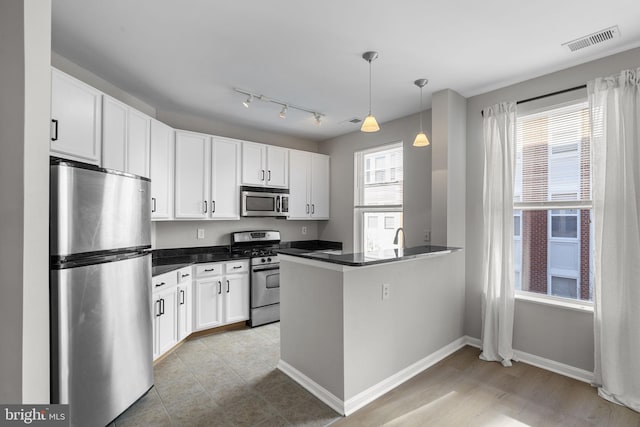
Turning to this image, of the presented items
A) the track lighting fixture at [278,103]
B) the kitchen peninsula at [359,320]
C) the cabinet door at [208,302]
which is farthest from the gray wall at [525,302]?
the cabinet door at [208,302]

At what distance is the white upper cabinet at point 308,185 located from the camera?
486 cm

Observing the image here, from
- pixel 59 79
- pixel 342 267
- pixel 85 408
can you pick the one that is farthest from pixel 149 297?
pixel 59 79

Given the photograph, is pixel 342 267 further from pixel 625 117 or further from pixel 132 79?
pixel 132 79

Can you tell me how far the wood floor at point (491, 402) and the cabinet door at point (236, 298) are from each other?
2.15 meters

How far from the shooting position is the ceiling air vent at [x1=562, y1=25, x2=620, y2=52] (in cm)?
223

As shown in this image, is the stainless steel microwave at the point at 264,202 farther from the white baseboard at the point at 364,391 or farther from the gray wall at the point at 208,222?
the white baseboard at the point at 364,391

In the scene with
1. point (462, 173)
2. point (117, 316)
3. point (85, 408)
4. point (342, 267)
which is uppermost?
point (462, 173)

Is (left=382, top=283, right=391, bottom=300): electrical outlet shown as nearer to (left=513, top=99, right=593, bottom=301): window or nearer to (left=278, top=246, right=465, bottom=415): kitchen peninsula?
(left=278, top=246, right=465, bottom=415): kitchen peninsula

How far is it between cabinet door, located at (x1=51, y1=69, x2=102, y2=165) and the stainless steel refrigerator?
1.73 feet

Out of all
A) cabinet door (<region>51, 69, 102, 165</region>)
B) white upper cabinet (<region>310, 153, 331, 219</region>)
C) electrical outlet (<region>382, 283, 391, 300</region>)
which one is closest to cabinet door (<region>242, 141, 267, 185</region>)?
white upper cabinet (<region>310, 153, 331, 219</region>)

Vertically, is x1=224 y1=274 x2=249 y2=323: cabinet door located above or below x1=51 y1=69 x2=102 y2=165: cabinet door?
below

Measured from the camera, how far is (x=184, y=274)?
343cm

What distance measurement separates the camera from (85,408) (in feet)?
6.09

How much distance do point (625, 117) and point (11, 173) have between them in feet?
13.0
